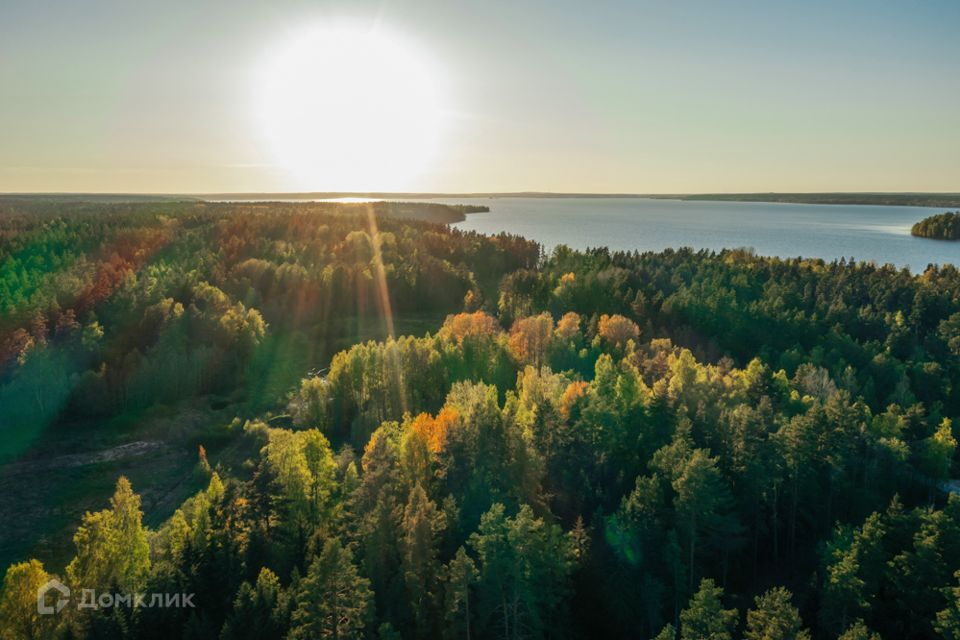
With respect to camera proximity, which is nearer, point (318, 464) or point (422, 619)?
point (422, 619)

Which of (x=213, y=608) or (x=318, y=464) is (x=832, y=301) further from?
(x=213, y=608)

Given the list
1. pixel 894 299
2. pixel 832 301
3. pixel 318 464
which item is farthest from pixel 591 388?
pixel 894 299

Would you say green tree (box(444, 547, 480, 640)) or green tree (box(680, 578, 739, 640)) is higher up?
green tree (box(680, 578, 739, 640))

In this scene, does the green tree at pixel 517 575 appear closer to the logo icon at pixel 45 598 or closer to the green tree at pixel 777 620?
the green tree at pixel 777 620

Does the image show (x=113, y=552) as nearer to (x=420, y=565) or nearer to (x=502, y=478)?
(x=420, y=565)

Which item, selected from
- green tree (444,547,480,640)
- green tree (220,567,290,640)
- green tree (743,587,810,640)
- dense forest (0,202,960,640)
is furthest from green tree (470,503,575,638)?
green tree (220,567,290,640)

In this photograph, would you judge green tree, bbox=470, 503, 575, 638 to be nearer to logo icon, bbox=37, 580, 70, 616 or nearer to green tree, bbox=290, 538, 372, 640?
green tree, bbox=290, 538, 372, 640

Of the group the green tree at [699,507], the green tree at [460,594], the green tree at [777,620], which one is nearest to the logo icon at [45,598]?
the green tree at [460,594]

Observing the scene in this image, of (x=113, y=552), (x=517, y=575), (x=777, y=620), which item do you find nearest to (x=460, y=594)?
(x=517, y=575)
